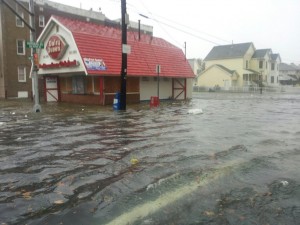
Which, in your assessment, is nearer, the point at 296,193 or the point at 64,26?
the point at 296,193

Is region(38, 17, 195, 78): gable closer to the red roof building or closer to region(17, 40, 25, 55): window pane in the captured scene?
the red roof building

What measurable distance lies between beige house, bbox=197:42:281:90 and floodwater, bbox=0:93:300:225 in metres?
51.9

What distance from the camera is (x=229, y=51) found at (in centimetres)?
6562

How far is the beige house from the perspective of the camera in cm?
6184

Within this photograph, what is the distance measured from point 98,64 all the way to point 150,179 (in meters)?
18.6

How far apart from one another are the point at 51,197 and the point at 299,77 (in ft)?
364

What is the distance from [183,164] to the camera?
22.0 feet

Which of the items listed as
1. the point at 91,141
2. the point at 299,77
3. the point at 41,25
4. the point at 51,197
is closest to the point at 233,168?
the point at 51,197

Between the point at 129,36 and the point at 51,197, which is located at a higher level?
the point at 129,36

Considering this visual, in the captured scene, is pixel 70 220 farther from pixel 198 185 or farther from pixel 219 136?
pixel 219 136

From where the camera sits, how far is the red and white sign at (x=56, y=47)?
2431 centimetres

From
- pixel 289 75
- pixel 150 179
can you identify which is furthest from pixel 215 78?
pixel 150 179

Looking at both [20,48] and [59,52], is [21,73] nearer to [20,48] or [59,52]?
[20,48]

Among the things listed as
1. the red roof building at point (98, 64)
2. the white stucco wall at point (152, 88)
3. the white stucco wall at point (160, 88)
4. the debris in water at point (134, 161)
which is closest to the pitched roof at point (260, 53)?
the white stucco wall at point (160, 88)
